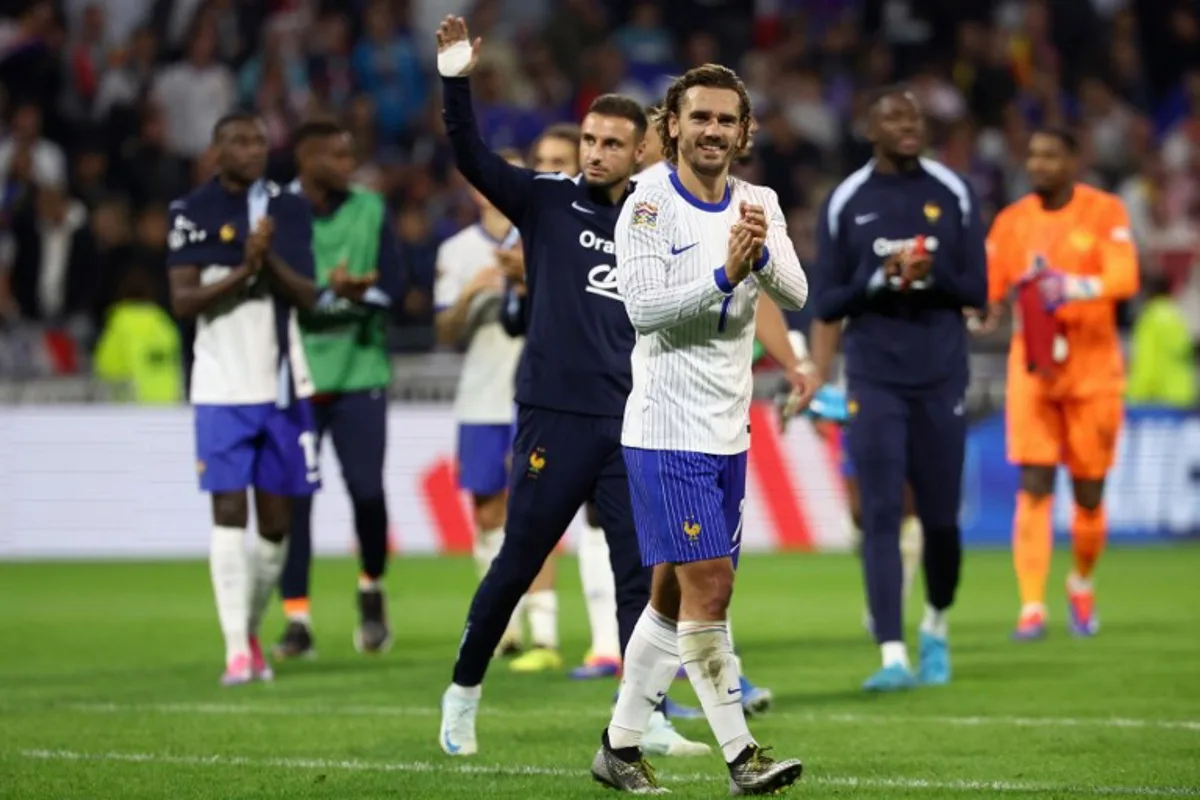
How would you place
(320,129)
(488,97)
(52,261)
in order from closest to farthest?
(320,129)
(52,261)
(488,97)

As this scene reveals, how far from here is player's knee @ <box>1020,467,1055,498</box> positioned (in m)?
12.8

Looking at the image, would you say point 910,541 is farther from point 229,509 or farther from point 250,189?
point 250,189

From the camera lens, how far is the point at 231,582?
10750mm

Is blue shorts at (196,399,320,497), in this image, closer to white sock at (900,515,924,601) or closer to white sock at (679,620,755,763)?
white sock at (900,515,924,601)

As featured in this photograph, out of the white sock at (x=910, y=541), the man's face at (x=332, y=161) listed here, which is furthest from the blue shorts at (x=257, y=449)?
the white sock at (x=910, y=541)

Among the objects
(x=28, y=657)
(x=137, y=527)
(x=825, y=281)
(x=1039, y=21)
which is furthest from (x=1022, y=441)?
(x=1039, y=21)

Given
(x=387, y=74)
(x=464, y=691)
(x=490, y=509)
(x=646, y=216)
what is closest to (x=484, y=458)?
(x=490, y=509)

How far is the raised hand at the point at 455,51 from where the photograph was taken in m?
7.97

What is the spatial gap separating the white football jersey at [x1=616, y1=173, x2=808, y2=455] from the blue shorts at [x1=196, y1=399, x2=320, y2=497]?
3.88 meters

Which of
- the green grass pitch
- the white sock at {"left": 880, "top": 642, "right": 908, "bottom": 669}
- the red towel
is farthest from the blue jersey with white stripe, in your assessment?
the red towel

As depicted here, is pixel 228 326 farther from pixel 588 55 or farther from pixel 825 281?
pixel 588 55

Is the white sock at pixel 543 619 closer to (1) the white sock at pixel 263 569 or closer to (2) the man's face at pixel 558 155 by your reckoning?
(1) the white sock at pixel 263 569

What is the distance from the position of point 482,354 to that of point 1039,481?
3370 mm

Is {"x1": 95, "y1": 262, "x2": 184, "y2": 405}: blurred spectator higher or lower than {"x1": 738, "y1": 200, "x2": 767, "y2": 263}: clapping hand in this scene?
lower
